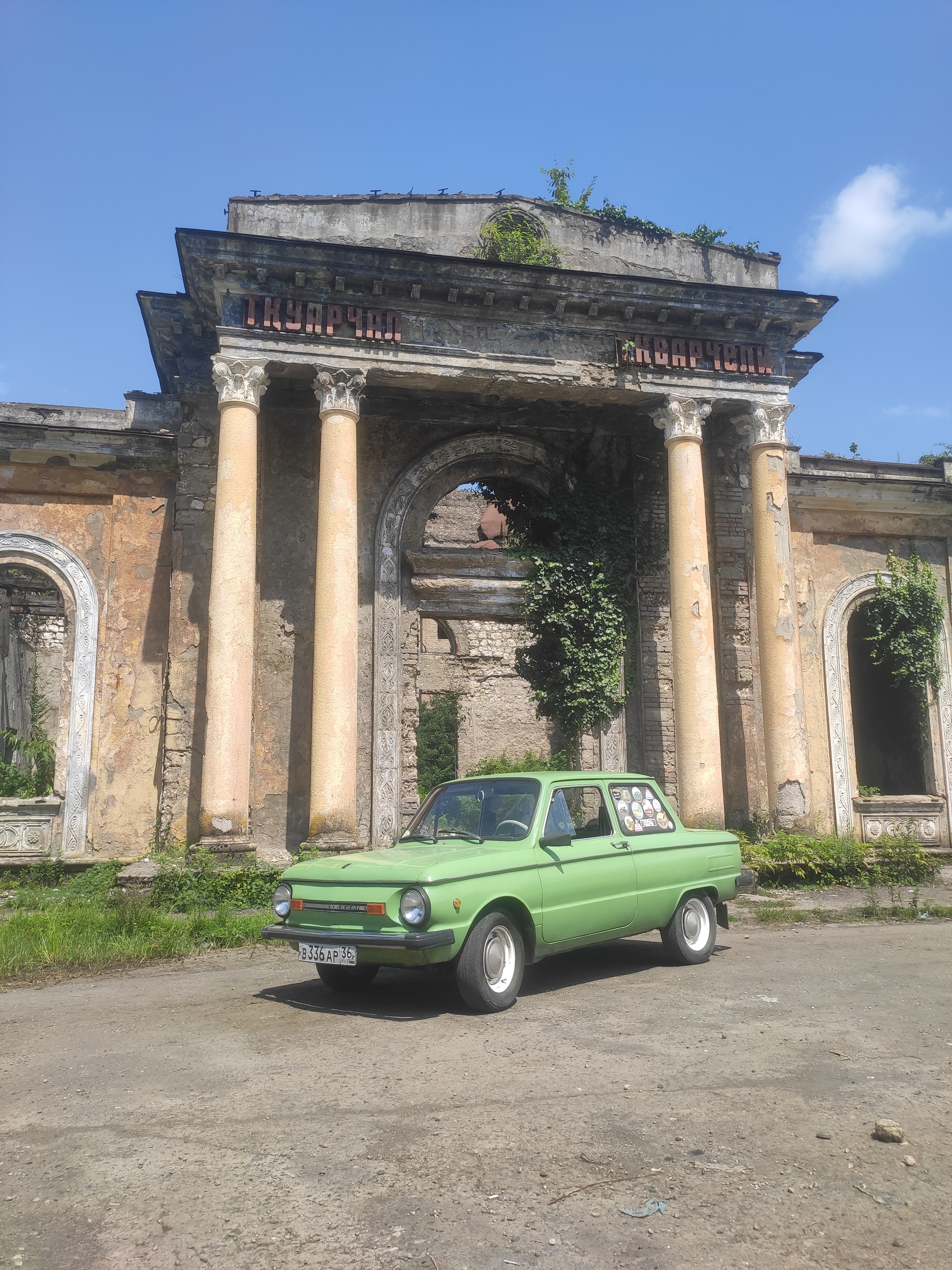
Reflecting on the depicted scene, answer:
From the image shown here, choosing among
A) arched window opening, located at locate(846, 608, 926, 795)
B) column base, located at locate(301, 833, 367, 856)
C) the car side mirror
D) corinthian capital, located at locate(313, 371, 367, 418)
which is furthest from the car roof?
arched window opening, located at locate(846, 608, 926, 795)

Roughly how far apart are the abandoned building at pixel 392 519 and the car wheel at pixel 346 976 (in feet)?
16.7

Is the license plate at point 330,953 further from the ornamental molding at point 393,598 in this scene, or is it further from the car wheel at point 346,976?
the ornamental molding at point 393,598

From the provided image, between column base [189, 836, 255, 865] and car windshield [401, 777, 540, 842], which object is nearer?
car windshield [401, 777, 540, 842]

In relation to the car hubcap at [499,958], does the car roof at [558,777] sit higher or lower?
higher

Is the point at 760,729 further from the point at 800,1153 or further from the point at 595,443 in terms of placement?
the point at 800,1153

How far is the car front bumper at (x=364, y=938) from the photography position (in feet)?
17.9

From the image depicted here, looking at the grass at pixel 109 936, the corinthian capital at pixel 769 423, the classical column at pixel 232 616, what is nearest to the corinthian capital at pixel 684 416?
the corinthian capital at pixel 769 423

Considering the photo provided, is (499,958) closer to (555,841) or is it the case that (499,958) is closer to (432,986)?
(555,841)

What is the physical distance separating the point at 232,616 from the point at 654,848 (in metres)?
→ 6.53

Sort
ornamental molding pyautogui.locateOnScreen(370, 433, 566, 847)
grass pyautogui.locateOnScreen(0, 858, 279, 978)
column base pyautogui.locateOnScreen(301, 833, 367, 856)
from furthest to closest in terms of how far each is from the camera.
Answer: ornamental molding pyautogui.locateOnScreen(370, 433, 566, 847) → column base pyautogui.locateOnScreen(301, 833, 367, 856) → grass pyautogui.locateOnScreen(0, 858, 279, 978)

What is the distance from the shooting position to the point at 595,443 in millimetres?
15594

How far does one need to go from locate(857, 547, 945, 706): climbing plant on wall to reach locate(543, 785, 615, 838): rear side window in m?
10.4

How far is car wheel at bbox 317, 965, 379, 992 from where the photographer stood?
20.8 ft

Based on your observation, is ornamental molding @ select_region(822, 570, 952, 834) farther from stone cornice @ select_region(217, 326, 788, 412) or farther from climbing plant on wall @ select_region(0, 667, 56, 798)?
climbing plant on wall @ select_region(0, 667, 56, 798)
